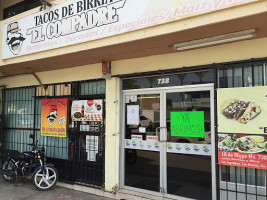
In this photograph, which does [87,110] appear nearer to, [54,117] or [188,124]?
[54,117]

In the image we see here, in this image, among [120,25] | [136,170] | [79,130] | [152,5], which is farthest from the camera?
[79,130]

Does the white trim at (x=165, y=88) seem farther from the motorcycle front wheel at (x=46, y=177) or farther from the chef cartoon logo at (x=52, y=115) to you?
the motorcycle front wheel at (x=46, y=177)

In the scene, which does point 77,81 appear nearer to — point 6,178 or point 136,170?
point 136,170

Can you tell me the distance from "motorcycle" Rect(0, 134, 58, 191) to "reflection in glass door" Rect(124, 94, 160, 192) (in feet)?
6.76

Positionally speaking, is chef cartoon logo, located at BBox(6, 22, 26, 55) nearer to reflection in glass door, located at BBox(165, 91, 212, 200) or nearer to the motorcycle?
the motorcycle

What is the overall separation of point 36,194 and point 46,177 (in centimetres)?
45

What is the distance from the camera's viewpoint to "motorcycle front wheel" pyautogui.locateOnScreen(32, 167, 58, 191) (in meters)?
5.50

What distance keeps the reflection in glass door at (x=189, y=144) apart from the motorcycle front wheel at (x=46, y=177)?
117 inches

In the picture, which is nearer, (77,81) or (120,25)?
(120,25)

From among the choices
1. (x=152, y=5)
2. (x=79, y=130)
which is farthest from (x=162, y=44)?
(x=79, y=130)

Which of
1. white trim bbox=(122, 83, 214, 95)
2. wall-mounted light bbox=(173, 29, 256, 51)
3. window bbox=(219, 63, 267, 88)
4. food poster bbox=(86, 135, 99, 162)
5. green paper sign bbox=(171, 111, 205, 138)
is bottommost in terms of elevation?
food poster bbox=(86, 135, 99, 162)

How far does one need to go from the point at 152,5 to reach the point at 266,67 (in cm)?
213

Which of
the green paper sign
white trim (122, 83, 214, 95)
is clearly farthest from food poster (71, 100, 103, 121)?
the green paper sign

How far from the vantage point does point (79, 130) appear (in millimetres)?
5812
